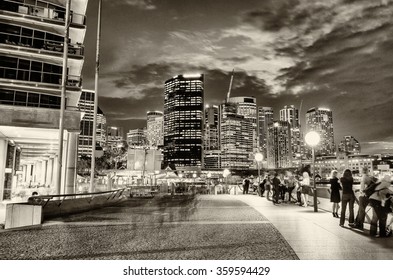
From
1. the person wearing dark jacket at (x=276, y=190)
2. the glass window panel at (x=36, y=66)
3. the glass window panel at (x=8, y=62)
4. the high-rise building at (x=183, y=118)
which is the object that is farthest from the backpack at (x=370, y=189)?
the glass window panel at (x=8, y=62)

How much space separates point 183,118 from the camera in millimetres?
71250

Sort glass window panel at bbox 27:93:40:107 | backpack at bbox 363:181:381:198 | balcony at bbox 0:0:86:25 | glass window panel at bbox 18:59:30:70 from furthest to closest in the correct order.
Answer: glass window panel at bbox 27:93:40:107, glass window panel at bbox 18:59:30:70, balcony at bbox 0:0:86:25, backpack at bbox 363:181:381:198

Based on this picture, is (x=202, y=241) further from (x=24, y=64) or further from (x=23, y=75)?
(x=24, y=64)

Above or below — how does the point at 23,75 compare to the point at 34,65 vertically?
below

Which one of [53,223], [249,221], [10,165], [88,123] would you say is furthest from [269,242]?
[88,123]

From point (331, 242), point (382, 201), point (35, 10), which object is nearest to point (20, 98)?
point (35, 10)

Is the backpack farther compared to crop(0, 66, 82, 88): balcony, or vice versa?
crop(0, 66, 82, 88): balcony

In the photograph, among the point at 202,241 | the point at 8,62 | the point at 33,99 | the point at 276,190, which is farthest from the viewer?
the point at 33,99

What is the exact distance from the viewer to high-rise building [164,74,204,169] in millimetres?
46281

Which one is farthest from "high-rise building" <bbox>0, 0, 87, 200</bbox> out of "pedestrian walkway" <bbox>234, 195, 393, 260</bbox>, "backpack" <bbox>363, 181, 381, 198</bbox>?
"backpack" <bbox>363, 181, 381, 198</bbox>

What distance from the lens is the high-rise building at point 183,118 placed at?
4628 cm

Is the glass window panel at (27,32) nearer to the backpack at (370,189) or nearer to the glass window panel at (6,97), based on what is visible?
the glass window panel at (6,97)

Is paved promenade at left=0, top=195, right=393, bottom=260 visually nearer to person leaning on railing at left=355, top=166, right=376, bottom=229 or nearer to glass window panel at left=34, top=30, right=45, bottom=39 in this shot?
person leaning on railing at left=355, top=166, right=376, bottom=229

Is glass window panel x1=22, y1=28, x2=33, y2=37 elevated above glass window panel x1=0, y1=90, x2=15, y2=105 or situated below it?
above
